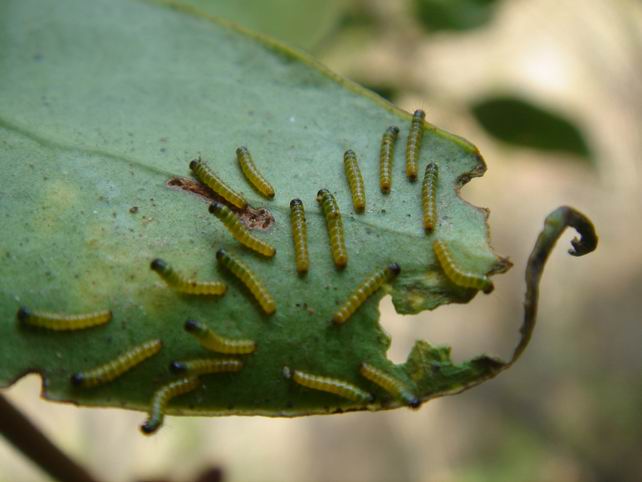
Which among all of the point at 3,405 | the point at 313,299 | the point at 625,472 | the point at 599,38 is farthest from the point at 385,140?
the point at 599,38

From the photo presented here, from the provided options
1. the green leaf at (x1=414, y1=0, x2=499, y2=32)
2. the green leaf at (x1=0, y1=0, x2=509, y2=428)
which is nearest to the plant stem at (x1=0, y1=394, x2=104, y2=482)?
the green leaf at (x1=0, y1=0, x2=509, y2=428)

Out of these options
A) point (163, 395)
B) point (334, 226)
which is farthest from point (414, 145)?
point (163, 395)

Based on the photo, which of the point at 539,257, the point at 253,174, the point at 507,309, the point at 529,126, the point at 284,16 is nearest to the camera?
the point at 539,257

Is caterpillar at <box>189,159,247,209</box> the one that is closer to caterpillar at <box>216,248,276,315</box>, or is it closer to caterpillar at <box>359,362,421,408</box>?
caterpillar at <box>216,248,276,315</box>

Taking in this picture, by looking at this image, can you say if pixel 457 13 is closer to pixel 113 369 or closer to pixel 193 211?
pixel 193 211

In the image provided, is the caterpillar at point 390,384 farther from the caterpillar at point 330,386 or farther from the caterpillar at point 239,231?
the caterpillar at point 239,231

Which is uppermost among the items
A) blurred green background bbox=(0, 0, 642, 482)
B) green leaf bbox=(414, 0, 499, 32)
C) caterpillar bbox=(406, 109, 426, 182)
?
green leaf bbox=(414, 0, 499, 32)

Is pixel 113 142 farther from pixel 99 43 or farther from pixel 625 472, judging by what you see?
pixel 625 472
